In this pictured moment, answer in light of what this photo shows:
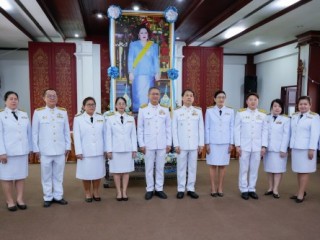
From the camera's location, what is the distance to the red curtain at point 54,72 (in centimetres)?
727

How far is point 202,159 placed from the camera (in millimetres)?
7395

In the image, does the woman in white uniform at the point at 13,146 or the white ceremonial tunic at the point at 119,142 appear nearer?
the woman in white uniform at the point at 13,146

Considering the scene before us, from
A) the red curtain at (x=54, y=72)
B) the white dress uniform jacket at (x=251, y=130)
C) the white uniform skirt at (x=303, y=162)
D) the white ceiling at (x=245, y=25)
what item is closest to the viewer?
the white uniform skirt at (x=303, y=162)

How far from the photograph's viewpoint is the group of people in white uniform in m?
3.76

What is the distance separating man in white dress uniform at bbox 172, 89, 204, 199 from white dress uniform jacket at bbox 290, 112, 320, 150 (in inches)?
49.2

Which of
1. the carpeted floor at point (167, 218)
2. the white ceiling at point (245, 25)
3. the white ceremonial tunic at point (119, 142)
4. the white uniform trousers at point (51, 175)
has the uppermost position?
the white ceiling at point (245, 25)

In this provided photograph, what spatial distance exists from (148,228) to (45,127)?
1.80 m

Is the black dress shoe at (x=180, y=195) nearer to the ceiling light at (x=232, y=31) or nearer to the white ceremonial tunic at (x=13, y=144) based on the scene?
the white ceremonial tunic at (x=13, y=144)

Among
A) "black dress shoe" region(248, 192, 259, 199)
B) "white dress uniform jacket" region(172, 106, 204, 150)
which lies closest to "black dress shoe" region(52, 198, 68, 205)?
"white dress uniform jacket" region(172, 106, 204, 150)

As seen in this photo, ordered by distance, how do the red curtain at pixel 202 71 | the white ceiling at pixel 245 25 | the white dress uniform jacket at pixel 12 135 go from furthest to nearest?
1. the red curtain at pixel 202 71
2. the white ceiling at pixel 245 25
3. the white dress uniform jacket at pixel 12 135

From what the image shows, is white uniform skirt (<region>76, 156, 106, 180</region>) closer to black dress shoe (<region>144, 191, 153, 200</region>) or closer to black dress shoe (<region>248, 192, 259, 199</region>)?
black dress shoe (<region>144, 191, 153, 200</region>)

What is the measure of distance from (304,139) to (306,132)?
0.10 metres

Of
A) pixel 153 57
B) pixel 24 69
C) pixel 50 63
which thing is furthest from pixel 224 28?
pixel 24 69

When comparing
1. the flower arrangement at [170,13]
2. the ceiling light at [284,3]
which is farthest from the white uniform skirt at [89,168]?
the ceiling light at [284,3]
